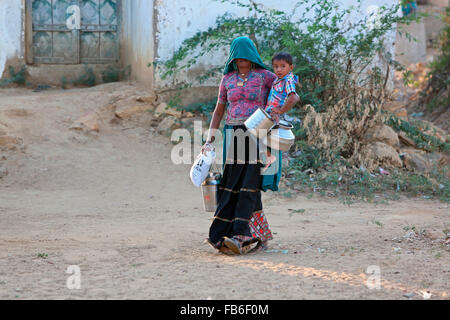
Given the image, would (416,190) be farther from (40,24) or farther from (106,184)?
(40,24)

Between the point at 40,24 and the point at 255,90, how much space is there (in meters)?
7.05

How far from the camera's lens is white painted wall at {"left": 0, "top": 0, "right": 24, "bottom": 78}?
9.34 metres

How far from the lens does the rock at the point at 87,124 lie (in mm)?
8250

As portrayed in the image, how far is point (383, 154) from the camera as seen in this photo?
7.86 m

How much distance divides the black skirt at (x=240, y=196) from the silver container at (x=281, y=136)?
0.22 m

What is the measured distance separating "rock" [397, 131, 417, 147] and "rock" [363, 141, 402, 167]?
835 millimetres

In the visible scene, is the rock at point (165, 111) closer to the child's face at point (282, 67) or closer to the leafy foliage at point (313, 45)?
the leafy foliage at point (313, 45)

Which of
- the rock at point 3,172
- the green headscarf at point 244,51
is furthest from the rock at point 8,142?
the green headscarf at point 244,51

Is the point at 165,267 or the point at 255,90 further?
the point at 255,90

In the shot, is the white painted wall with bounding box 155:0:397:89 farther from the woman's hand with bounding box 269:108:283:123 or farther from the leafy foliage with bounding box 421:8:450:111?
the woman's hand with bounding box 269:108:283:123

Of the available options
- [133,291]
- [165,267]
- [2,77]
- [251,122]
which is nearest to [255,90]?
[251,122]

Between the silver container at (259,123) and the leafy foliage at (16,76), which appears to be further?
the leafy foliage at (16,76)

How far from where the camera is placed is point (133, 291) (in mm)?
3240
